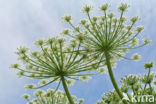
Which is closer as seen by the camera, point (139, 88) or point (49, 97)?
point (139, 88)

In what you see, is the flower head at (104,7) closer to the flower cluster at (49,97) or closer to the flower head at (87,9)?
the flower head at (87,9)

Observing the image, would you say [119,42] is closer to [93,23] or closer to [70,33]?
[93,23]

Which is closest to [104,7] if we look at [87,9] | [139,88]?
[87,9]

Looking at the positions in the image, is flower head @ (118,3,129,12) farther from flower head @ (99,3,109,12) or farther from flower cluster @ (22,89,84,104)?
flower cluster @ (22,89,84,104)

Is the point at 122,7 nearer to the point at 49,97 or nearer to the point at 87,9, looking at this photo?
the point at 87,9

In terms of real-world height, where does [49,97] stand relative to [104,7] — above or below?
below

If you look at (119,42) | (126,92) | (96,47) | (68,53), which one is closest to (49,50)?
(68,53)

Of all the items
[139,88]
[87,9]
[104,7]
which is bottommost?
[139,88]

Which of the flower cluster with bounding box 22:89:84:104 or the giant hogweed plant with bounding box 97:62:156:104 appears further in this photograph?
the flower cluster with bounding box 22:89:84:104

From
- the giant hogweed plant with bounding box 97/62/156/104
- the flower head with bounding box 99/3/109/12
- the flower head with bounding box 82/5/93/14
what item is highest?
the flower head with bounding box 99/3/109/12

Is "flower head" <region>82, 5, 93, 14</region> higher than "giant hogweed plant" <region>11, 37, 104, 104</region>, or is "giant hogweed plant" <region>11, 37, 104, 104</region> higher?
"flower head" <region>82, 5, 93, 14</region>

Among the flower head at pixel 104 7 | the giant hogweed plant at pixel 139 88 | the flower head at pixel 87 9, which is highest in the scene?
the flower head at pixel 104 7
